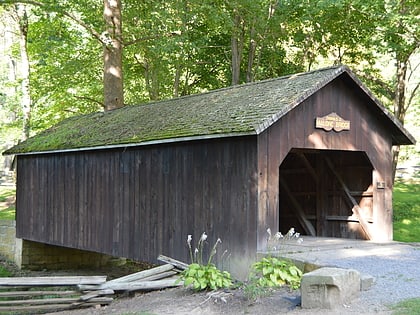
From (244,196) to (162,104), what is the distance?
17.9 feet

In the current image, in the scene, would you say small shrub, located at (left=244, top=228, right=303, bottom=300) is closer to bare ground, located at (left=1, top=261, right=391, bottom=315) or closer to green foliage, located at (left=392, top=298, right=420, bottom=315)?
bare ground, located at (left=1, top=261, right=391, bottom=315)

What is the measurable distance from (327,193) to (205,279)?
5057mm

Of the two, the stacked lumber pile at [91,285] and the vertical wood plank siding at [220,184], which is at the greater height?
the vertical wood plank siding at [220,184]

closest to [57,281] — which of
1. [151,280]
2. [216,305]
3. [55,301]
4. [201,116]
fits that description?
[55,301]

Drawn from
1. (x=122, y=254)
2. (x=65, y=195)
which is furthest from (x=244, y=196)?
(x=65, y=195)

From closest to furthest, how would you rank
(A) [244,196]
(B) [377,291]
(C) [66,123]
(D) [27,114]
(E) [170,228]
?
(B) [377,291]
(A) [244,196]
(E) [170,228]
(C) [66,123]
(D) [27,114]

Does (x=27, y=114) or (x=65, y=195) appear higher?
(x=27, y=114)

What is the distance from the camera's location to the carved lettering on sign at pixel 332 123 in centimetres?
1088

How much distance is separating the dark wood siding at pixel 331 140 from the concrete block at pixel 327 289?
2218mm

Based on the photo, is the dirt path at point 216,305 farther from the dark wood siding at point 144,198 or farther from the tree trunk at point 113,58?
the tree trunk at point 113,58

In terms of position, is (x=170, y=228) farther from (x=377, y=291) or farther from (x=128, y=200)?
(x=377, y=291)

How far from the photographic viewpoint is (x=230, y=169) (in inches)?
410

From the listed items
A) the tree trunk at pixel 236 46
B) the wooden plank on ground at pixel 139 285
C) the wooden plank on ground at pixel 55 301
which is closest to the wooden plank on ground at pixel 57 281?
the wooden plank on ground at pixel 139 285

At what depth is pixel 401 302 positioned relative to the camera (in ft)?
23.9
